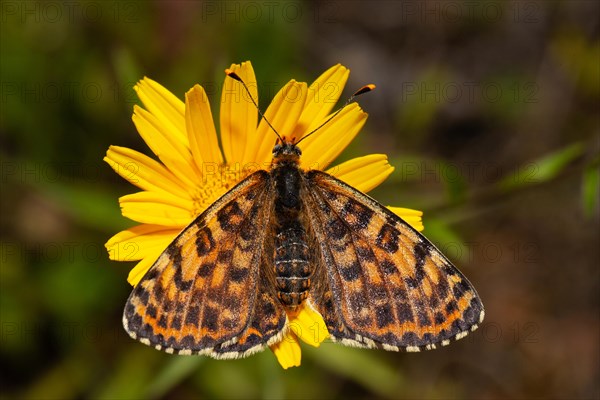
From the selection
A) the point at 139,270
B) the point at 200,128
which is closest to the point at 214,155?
the point at 200,128

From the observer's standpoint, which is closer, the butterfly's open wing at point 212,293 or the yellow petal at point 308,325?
the butterfly's open wing at point 212,293

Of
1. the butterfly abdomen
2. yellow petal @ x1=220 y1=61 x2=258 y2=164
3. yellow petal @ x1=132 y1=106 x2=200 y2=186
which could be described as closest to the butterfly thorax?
the butterfly abdomen

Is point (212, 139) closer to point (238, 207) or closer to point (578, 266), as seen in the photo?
point (238, 207)

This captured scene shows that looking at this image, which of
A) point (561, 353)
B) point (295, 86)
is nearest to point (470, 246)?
point (561, 353)

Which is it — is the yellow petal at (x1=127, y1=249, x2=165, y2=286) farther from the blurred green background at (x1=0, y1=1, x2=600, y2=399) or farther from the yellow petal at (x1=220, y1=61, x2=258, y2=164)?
the blurred green background at (x1=0, y1=1, x2=600, y2=399)

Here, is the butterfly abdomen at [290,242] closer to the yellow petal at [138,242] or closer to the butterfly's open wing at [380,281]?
the butterfly's open wing at [380,281]

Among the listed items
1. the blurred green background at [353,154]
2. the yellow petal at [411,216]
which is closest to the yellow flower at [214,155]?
the yellow petal at [411,216]

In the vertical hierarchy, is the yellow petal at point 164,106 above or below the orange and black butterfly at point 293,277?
above

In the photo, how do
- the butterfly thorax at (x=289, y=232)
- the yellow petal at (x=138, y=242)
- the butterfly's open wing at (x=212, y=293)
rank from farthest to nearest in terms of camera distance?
the yellow petal at (x=138, y=242)
the butterfly thorax at (x=289, y=232)
the butterfly's open wing at (x=212, y=293)

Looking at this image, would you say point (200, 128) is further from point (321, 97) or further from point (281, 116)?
point (321, 97)
